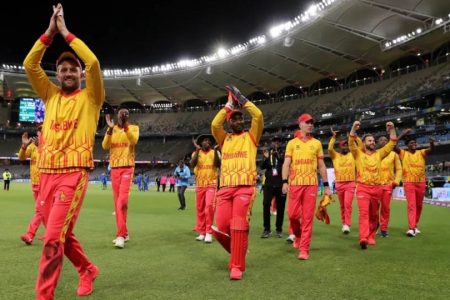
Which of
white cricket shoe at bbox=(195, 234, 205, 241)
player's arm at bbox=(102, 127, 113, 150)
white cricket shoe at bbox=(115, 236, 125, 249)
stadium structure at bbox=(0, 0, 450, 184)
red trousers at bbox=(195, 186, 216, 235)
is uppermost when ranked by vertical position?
stadium structure at bbox=(0, 0, 450, 184)

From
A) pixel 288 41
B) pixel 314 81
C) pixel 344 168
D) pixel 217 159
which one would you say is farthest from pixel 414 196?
pixel 314 81

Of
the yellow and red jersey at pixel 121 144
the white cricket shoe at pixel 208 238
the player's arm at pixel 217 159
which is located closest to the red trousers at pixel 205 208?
the white cricket shoe at pixel 208 238

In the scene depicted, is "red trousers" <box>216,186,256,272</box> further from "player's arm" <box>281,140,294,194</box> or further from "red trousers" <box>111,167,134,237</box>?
"red trousers" <box>111,167,134,237</box>

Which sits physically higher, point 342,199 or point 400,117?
point 400,117

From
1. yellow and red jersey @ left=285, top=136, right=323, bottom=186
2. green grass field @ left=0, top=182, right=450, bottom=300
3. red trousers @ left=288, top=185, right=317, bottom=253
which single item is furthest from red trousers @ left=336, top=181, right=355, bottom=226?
yellow and red jersey @ left=285, top=136, right=323, bottom=186

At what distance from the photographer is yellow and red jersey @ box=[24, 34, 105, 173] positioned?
3.69 meters

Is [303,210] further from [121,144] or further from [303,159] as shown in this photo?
[121,144]

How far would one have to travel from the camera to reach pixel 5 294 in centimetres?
409

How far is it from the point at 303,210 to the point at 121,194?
3168mm

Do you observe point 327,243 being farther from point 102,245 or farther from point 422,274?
point 102,245

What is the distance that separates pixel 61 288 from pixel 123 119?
3.55m

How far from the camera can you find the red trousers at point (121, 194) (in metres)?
7.08

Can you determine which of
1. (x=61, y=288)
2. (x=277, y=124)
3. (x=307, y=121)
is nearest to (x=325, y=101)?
(x=277, y=124)

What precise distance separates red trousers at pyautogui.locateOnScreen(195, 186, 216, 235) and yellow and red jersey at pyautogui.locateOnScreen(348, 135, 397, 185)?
115 inches
